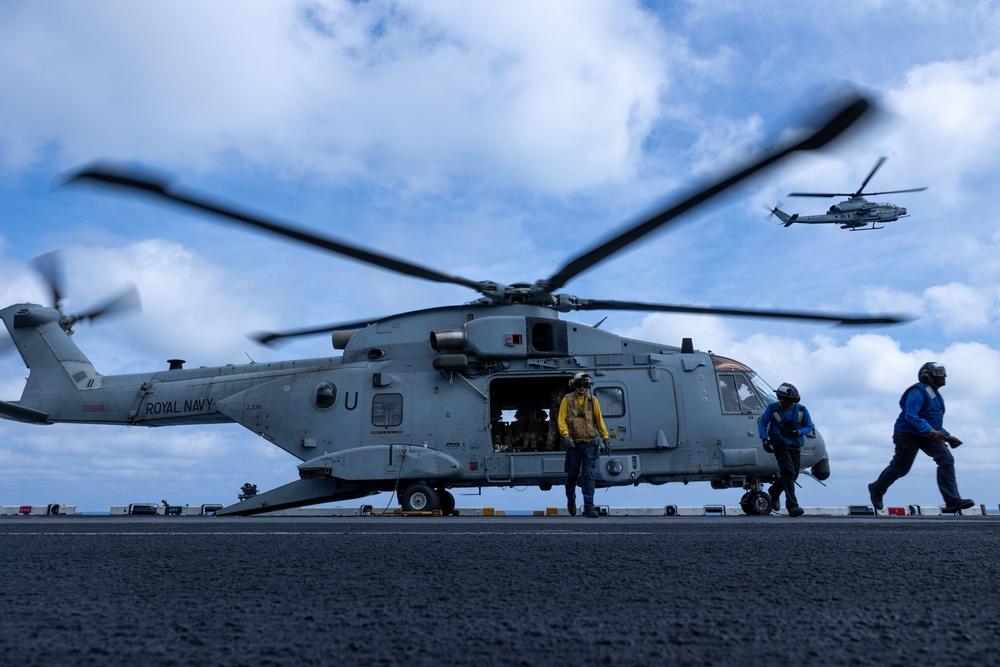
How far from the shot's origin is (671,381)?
11.6 m

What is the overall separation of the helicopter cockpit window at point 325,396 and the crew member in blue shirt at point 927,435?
316 inches

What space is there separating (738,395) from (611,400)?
6.94 feet

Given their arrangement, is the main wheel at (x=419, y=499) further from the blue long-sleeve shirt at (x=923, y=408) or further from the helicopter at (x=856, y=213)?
the helicopter at (x=856, y=213)

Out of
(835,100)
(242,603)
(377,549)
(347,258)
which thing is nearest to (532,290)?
(347,258)

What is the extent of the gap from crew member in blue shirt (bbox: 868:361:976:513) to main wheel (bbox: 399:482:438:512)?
6.21 meters

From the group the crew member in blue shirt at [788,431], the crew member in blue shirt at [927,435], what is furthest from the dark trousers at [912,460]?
the crew member in blue shirt at [788,431]

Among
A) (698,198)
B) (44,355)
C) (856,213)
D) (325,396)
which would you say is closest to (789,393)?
(698,198)

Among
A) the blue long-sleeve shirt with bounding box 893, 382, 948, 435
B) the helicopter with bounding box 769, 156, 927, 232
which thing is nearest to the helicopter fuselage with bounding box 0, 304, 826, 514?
the blue long-sleeve shirt with bounding box 893, 382, 948, 435

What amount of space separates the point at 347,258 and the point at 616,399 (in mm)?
4913

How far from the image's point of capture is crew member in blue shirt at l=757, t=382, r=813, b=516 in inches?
355

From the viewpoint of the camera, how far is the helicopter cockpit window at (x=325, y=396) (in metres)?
11.8

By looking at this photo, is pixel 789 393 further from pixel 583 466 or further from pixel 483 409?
pixel 483 409

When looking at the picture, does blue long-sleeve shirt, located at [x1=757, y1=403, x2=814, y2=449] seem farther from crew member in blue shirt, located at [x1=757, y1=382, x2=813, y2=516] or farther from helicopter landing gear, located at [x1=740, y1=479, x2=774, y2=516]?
helicopter landing gear, located at [x1=740, y1=479, x2=774, y2=516]

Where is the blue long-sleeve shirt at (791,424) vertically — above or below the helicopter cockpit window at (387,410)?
below
